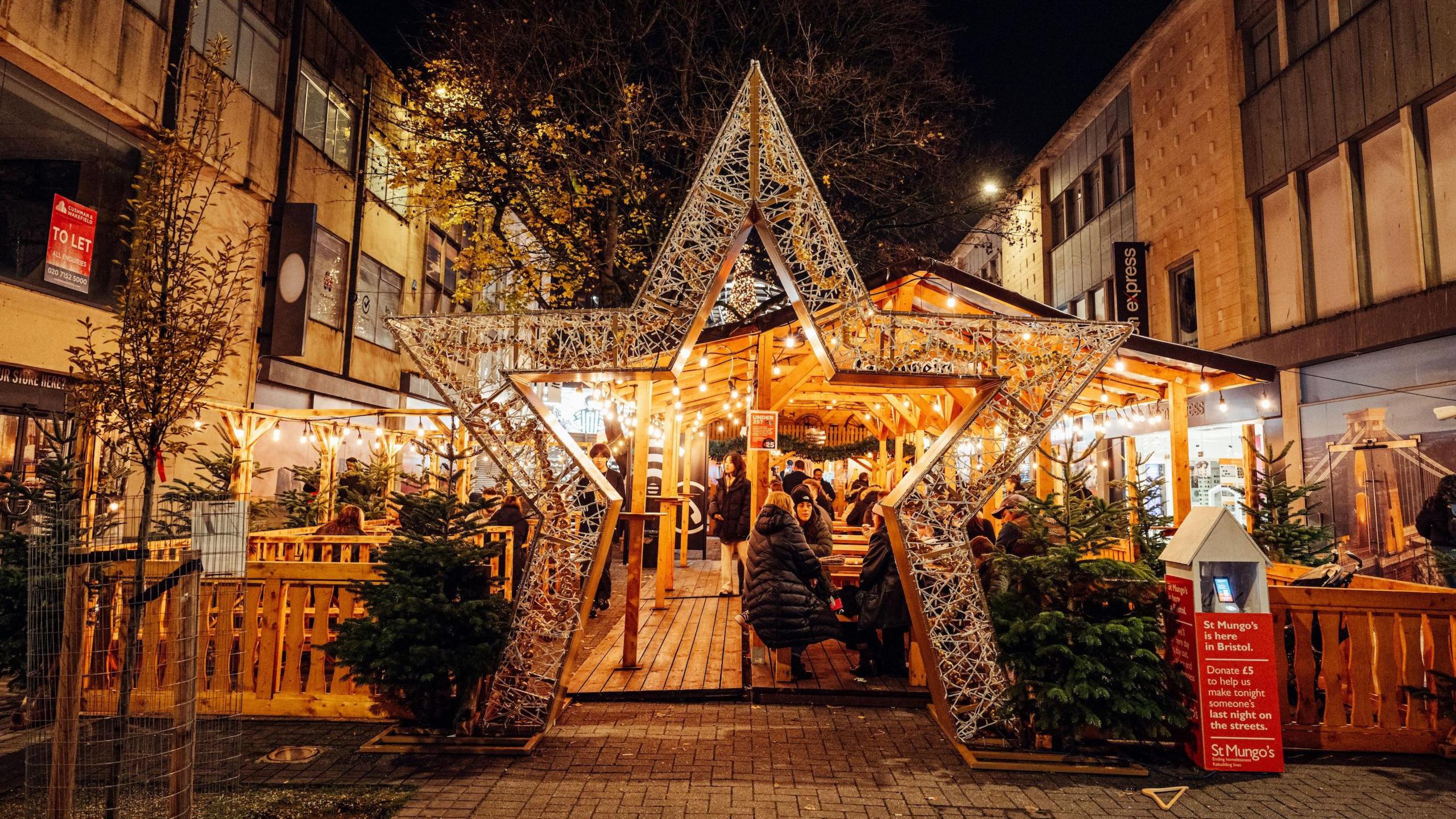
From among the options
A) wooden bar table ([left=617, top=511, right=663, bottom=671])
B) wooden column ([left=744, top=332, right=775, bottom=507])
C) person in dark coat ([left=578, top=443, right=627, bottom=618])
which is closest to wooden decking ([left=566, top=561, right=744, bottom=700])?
wooden bar table ([left=617, top=511, right=663, bottom=671])

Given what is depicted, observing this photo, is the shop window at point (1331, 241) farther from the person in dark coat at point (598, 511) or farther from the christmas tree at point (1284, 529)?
the person in dark coat at point (598, 511)

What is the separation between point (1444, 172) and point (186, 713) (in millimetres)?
14794

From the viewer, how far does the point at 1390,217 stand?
11.2 metres

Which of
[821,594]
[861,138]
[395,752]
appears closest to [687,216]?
[821,594]

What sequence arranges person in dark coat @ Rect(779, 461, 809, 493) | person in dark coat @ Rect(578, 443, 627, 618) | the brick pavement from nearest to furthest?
the brick pavement < person in dark coat @ Rect(578, 443, 627, 618) < person in dark coat @ Rect(779, 461, 809, 493)

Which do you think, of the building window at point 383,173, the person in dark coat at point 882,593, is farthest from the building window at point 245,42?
the person in dark coat at point 882,593

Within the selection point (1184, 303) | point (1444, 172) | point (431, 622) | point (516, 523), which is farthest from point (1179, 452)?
point (1184, 303)

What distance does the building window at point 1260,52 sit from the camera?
1364 centimetres

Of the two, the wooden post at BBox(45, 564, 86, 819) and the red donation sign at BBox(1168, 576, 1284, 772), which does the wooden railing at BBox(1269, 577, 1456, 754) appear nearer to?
the red donation sign at BBox(1168, 576, 1284, 772)

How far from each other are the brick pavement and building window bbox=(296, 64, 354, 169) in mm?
14120

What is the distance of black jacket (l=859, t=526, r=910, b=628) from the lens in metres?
6.32

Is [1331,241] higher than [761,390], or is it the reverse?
[1331,241]

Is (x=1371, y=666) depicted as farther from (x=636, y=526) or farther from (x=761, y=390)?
(x=761, y=390)

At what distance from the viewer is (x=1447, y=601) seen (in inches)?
200
